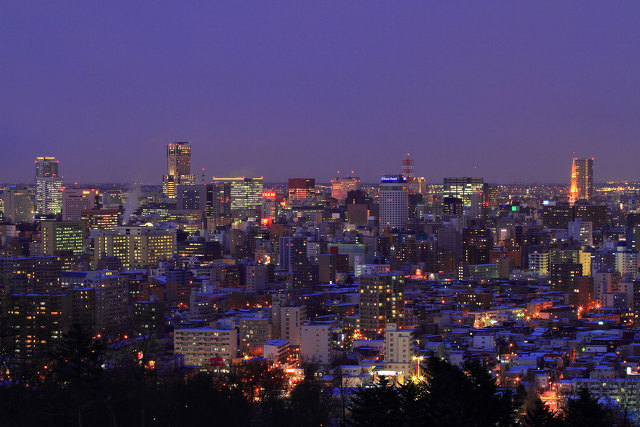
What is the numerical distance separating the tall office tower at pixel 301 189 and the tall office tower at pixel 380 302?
121ft

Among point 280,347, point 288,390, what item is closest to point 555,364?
point 280,347

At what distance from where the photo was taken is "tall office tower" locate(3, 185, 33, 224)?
47969 mm

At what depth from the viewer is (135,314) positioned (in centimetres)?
2000

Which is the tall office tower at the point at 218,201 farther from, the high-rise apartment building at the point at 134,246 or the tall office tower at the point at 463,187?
the high-rise apartment building at the point at 134,246

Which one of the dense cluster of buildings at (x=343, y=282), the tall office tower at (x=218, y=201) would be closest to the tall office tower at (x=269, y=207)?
the dense cluster of buildings at (x=343, y=282)

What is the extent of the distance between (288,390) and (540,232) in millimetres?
27665

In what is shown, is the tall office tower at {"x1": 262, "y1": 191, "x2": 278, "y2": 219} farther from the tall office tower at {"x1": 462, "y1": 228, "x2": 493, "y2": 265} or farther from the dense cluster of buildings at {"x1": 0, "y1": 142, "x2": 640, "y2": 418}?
the tall office tower at {"x1": 462, "y1": 228, "x2": 493, "y2": 265}

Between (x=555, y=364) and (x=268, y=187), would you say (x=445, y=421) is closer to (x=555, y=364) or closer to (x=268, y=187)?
(x=555, y=364)

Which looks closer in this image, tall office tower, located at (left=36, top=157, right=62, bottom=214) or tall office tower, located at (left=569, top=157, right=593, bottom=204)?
tall office tower, located at (left=36, top=157, right=62, bottom=214)

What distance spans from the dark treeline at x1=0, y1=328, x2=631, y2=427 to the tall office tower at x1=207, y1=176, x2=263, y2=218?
42.5m

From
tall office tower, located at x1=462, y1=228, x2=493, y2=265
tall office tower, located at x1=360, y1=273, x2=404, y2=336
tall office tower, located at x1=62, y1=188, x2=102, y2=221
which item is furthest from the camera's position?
tall office tower, located at x1=62, y1=188, x2=102, y2=221

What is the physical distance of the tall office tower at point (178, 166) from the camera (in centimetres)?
5738

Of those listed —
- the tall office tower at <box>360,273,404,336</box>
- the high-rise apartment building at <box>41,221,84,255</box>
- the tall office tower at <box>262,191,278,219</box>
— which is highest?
the tall office tower at <box>262,191,278,219</box>

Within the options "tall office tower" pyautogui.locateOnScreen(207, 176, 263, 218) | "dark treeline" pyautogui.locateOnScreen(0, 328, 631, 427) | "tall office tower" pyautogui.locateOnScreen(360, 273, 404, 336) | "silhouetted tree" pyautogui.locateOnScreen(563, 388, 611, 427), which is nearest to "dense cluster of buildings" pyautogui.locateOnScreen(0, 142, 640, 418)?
"tall office tower" pyautogui.locateOnScreen(360, 273, 404, 336)
